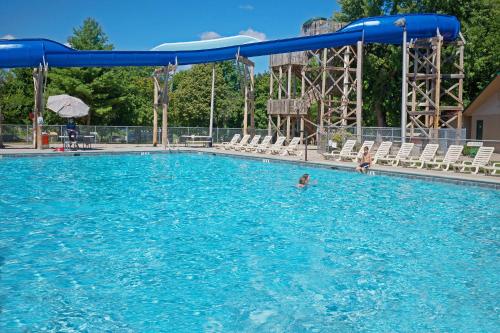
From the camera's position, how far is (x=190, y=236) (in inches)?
330

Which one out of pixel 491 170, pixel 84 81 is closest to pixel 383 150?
pixel 491 170

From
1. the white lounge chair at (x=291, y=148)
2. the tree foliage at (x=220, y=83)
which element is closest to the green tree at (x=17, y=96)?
the tree foliage at (x=220, y=83)

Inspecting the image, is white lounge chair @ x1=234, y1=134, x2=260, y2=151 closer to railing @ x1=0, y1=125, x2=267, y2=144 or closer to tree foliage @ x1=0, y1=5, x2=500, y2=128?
railing @ x1=0, y1=125, x2=267, y2=144

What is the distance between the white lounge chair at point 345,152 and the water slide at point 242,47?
5.76 m

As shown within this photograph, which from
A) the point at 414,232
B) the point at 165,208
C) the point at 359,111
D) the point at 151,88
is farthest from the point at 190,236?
the point at 151,88

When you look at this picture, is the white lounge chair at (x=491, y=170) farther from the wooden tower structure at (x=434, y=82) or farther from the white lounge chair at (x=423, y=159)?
the wooden tower structure at (x=434, y=82)

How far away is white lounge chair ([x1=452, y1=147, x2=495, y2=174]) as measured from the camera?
1600 cm

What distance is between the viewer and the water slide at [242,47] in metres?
22.6

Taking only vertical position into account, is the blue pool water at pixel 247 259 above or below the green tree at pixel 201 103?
below

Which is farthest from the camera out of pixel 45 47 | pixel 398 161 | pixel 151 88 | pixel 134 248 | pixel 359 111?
pixel 151 88

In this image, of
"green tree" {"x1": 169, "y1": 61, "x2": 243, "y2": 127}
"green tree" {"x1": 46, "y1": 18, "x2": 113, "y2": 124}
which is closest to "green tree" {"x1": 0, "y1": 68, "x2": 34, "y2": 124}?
"green tree" {"x1": 46, "y1": 18, "x2": 113, "y2": 124}

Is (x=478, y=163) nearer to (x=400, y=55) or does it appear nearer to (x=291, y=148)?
(x=291, y=148)

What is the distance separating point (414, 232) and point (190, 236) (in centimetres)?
405

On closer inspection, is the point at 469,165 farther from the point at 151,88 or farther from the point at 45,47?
the point at 151,88
